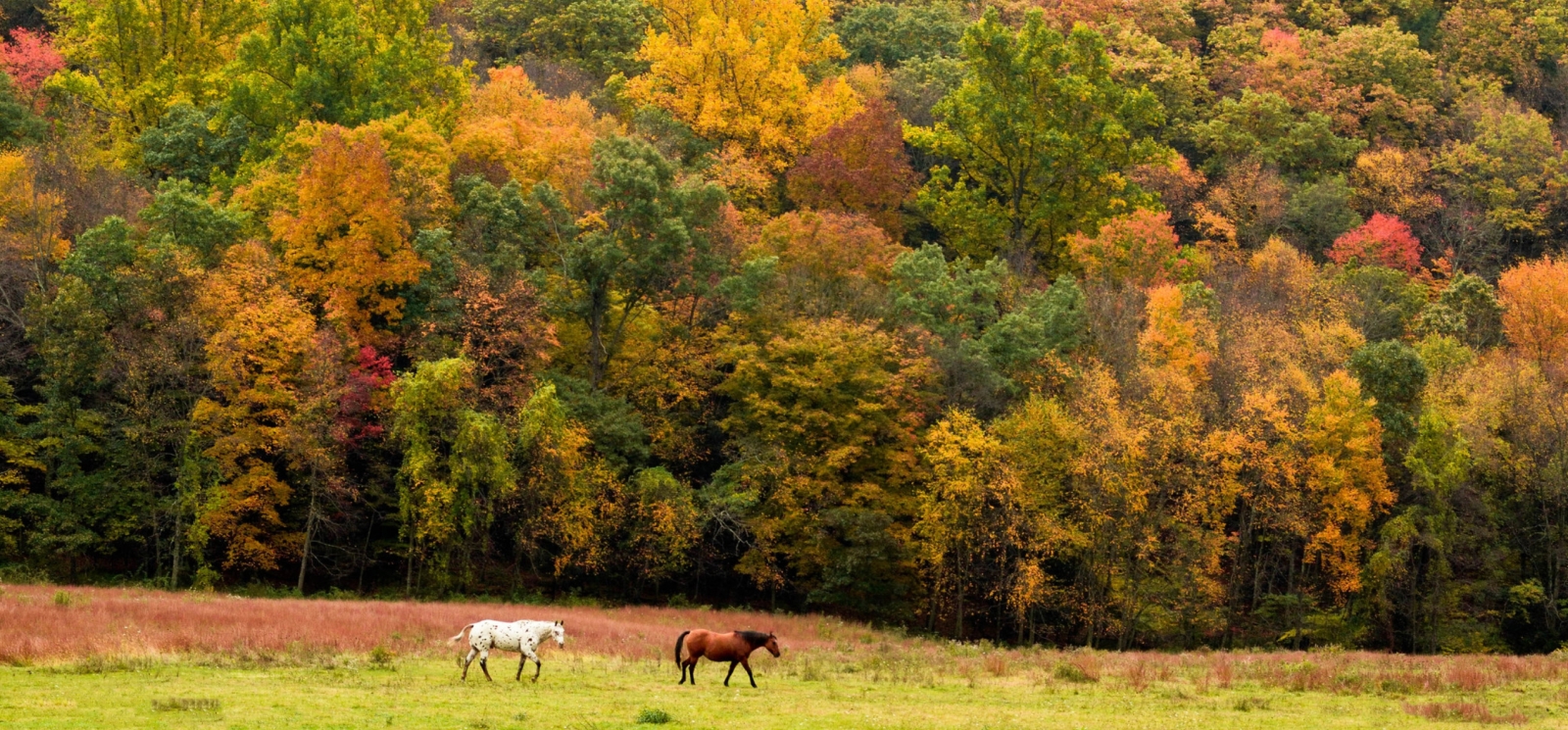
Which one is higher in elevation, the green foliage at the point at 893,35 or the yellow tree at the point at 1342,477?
the green foliage at the point at 893,35

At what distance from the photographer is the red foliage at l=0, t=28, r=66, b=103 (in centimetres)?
7756

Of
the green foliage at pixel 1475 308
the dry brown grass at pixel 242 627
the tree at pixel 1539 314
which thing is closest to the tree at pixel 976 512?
the dry brown grass at pixel 242 627

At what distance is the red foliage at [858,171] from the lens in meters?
76.9

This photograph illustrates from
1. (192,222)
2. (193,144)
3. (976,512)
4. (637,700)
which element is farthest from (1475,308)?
(193,144)

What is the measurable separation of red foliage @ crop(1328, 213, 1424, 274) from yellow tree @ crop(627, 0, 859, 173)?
91.0ft

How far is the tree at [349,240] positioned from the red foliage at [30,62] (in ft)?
91.8

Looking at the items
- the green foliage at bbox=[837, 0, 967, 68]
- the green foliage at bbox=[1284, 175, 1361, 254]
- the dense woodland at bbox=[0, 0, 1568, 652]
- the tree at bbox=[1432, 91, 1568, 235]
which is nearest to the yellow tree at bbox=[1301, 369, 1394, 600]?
the dense woodland at bbox=[0, 0, 1568, 652]

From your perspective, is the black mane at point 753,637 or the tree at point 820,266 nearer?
the black mane at point 753,637

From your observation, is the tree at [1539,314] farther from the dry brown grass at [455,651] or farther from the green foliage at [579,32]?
the green foliage at [579,32]

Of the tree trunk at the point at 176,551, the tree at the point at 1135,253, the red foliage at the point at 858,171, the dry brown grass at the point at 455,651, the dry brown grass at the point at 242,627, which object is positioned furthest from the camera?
the red foliage at the point at 858,171

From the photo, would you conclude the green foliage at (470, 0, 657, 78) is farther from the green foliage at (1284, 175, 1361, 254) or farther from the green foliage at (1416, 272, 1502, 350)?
the green foliage at (1416, 272, 1502, 350)

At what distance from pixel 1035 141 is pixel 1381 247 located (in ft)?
62.9

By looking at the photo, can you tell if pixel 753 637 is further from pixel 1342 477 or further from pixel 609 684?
pixel 1342 477

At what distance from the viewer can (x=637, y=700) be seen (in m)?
23.7
